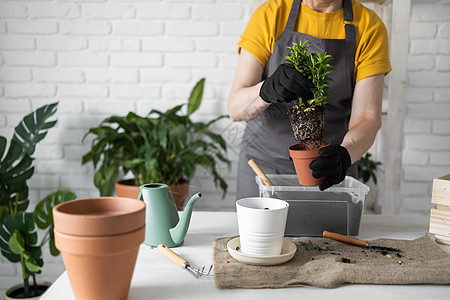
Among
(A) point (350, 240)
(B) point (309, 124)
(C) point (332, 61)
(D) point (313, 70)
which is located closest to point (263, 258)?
(A) point (350, 240)

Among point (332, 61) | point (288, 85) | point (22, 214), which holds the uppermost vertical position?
point (332, 61)

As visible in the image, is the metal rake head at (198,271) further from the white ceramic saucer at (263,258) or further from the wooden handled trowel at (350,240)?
the wooden handled trowel at (350,240)

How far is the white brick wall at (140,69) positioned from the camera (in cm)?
235

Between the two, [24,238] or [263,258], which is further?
[24,238]

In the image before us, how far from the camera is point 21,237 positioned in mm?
1693

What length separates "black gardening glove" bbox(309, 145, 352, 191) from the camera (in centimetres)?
99

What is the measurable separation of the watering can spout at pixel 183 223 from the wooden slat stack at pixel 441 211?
613 mm

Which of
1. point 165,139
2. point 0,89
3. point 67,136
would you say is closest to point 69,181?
point 67,136

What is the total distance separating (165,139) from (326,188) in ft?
3.83

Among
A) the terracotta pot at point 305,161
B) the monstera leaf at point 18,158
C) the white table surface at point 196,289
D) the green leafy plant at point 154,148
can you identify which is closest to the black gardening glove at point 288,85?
the terracotta pot at point 305,161

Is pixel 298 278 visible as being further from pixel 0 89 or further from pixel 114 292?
pixel 0 89

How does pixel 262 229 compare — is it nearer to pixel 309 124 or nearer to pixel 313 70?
pixel 309 124

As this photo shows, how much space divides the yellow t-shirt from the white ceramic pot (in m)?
0.85

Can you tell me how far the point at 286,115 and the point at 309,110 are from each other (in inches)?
19.8
